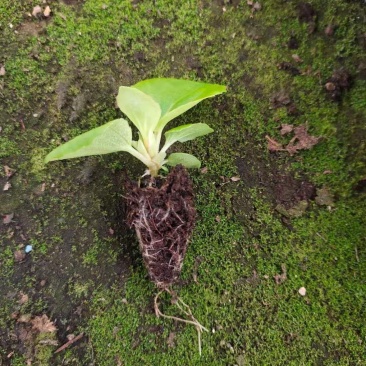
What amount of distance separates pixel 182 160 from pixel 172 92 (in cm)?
30

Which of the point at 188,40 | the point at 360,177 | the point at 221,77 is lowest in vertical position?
the point at 360,177

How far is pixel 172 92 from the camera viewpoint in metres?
1.39

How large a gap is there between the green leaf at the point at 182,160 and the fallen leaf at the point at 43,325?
2.91ft

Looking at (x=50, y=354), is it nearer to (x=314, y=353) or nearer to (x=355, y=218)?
(x=314, y=353)

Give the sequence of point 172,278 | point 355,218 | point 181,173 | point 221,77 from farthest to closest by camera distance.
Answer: point 221,77 < point 355,218 < point 172,278 < point 181,173

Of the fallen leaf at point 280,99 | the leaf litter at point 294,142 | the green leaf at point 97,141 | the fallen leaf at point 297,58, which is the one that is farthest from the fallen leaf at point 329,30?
the green leaf at point 97,141

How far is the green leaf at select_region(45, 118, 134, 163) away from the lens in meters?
1.13

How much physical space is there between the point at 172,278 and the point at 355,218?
93 cm

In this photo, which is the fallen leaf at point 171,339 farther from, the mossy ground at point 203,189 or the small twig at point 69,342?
the small twig at point 69,342

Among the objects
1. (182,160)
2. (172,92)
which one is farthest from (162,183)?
(172,92)

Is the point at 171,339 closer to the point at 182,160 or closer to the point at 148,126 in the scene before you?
the point at 182,160

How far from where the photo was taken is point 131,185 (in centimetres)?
146

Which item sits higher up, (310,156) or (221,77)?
(221,77)

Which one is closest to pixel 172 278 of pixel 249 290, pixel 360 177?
pixel 249 290
